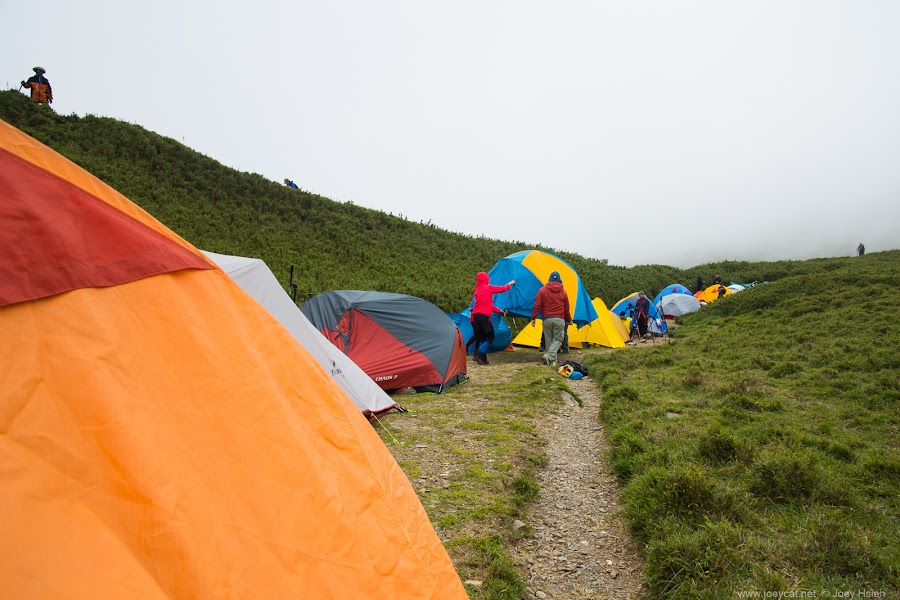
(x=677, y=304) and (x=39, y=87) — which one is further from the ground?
(x=39, y=87)

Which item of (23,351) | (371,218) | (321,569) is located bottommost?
(321,569)

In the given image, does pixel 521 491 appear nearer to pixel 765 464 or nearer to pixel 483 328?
pixel 765 464

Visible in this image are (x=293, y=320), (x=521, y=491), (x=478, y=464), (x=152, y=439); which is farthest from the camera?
(x=293, y=320)

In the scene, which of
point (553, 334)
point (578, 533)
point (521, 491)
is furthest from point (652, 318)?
point (578, 533)

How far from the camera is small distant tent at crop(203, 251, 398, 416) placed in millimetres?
5941

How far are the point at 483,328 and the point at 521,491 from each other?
798 centimetres

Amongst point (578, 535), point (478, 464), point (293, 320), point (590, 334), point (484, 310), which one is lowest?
point (578, 535)

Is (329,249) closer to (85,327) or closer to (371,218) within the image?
Answer: (371,218)

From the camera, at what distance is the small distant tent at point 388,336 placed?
8688mm

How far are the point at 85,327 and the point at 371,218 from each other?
32.3 meters

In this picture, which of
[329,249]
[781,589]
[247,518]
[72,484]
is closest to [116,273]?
[72,484]

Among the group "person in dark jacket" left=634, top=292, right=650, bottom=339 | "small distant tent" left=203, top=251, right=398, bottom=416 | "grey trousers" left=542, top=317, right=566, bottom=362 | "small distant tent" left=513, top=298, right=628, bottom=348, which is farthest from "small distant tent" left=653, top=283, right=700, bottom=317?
"small distant tent" left=203, top=251, right=398, bottom=416

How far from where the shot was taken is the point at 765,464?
4.19 metres

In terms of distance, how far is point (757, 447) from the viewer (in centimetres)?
477
